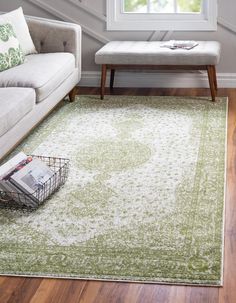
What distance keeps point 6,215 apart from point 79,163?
775mm

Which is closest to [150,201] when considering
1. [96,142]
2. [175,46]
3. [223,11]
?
[96,142]

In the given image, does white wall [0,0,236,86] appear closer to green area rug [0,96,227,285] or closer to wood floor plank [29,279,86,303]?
green area rug [0,96,227,285]

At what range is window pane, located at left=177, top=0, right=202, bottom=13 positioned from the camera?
5367mm

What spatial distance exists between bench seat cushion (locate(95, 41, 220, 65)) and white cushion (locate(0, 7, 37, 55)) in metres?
0.56

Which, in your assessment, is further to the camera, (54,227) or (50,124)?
(50,124)

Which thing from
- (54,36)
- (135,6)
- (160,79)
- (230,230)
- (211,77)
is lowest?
(160,79)

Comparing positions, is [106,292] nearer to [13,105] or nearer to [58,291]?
[58,291]

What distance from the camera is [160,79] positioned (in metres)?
5.53

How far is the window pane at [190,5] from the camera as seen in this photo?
5367mm

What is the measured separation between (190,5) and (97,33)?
87 cm

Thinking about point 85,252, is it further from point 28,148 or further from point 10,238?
point 28,148

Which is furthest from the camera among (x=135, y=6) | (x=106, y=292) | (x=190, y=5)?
(x=135, y=6)

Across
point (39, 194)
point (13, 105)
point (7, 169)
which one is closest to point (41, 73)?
point (13, 105)

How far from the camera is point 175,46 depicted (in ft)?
16.4
